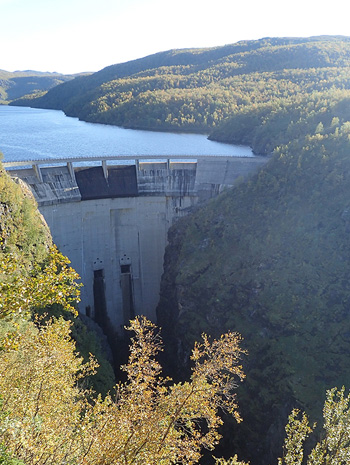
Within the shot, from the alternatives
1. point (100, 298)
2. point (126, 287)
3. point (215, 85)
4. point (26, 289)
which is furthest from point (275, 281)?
point (215, 85)

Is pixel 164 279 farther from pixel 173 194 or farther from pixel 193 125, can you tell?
pixel 193 125

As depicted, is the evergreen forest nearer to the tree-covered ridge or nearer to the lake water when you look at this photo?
the lake water

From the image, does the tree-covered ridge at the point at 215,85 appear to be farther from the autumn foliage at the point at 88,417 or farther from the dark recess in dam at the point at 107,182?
the autumn foliage at the point at 88,417

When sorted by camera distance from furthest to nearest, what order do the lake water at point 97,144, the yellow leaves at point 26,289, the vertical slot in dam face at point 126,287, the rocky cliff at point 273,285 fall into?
1. the lake water at point 97,144
2. the vertical slot in dam face at point 126,287
3. the rocky cliff at point 273,285
4. the yellow leaves at point 26,289

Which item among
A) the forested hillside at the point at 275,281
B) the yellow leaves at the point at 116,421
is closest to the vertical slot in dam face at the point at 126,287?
the forested hillside at the point at 275,281

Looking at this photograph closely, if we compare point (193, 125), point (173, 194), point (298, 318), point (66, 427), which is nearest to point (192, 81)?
point (193, 125)

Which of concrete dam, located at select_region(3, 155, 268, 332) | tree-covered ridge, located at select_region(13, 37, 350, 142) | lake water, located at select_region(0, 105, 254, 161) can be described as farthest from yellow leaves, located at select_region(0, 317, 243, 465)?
tree-covered ridge, located at select_region(13, 37, 350, 142)

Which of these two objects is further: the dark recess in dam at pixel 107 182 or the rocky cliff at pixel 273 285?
the dark recess in dam at pixel 107 182
